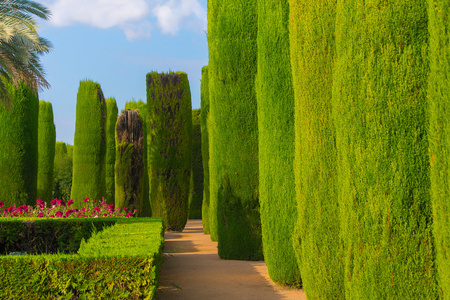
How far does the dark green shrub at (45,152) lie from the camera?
22375 mm

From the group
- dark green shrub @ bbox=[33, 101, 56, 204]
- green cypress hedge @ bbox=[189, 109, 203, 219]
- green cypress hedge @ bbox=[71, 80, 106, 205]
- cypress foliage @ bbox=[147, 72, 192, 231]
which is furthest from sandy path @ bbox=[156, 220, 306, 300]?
green cypress hedge @ bbox=[189, 109, 203, 219]

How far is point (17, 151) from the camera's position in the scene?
16.8 metres

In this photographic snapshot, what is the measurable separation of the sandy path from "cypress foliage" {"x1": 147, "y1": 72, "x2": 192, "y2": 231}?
5294 millimetres

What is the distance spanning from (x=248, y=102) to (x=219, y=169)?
63.8 inches

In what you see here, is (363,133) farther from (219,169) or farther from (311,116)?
(219,169)

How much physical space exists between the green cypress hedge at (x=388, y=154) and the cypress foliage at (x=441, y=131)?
29 cm

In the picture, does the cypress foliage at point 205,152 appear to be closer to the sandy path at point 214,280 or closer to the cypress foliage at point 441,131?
the sandy path at point 214,280

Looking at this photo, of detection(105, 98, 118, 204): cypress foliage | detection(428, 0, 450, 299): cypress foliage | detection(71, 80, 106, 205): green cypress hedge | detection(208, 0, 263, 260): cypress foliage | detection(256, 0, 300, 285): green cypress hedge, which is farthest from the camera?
detection(105, 98, 118, 204): cypress foliage

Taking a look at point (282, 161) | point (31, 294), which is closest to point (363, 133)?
point (282, 161)

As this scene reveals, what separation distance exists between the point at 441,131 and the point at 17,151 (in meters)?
15.9

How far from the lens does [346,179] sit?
4.83 meters

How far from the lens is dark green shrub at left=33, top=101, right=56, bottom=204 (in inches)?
881

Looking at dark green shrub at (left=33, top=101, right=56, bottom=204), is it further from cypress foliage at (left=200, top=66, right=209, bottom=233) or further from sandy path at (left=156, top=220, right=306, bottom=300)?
sandy path at (left=156, top=220, right=306, bottom=300)

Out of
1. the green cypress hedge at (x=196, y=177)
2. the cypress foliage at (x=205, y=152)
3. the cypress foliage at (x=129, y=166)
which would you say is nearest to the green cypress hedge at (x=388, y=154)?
the cypress foliage at (x=205, y=152)
